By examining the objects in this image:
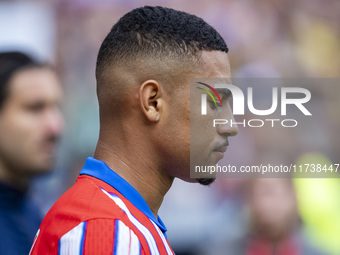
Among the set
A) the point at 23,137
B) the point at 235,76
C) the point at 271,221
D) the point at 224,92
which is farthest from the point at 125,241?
the point at 235,76

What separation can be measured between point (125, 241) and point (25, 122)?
6.11 ft

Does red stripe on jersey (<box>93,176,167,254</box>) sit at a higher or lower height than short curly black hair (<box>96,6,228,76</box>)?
lower

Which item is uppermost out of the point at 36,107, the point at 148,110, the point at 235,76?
the point at 235,76

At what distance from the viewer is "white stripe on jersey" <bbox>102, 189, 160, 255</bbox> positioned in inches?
63.4

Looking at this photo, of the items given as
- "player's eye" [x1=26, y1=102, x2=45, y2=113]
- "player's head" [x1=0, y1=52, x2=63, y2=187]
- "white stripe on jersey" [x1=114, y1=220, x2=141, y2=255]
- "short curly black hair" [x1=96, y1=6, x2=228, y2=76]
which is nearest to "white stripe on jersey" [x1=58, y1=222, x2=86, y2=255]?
"white stripe on jersey" [x1=114, y1=220, x2=141, y2=255]

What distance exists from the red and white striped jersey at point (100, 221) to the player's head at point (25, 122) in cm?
141

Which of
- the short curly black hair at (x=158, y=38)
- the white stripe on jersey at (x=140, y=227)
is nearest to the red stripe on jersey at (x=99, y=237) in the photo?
the white stripe on jersey at (x=140, y=227)

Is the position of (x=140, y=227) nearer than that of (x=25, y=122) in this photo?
Yes

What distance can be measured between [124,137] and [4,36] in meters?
4.32

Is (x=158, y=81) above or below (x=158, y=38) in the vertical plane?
below

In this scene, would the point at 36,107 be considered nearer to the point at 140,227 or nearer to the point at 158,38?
the point at 158,38

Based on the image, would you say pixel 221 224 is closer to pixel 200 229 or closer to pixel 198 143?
pixel 200 229

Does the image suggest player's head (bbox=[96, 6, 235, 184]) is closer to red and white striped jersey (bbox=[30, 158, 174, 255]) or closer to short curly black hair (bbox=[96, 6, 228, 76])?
short curly black hair (bbox=[96, 6, 228, 76])

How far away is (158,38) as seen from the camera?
188cm
